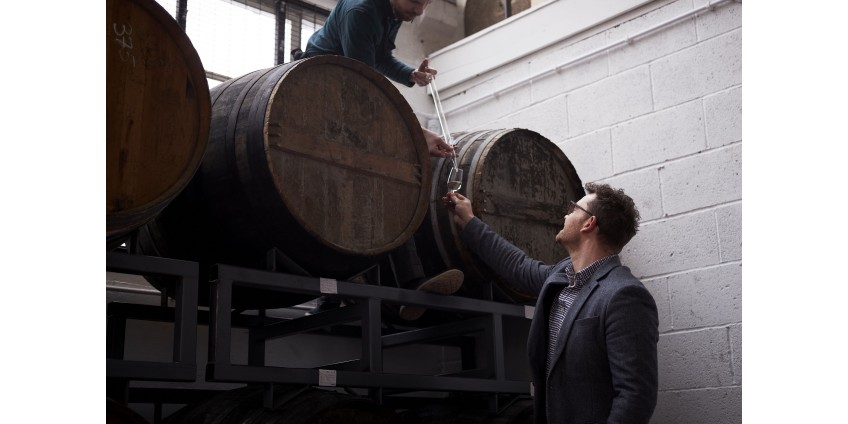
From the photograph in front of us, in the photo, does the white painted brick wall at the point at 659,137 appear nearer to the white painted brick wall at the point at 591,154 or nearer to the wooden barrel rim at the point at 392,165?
the white painted brick wall at the point at 591,154

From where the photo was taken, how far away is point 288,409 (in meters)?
2.55

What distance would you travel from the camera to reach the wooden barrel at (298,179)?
8.41ft

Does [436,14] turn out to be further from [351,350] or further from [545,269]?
[545,269]

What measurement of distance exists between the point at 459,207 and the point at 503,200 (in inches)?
10.1

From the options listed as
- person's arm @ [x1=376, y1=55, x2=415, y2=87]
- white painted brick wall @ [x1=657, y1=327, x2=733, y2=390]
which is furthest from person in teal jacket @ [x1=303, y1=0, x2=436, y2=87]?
white painted brick wall @ [x1=657, y1=327, x2=733, y2=390]

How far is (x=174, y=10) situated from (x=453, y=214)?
221 centimetres

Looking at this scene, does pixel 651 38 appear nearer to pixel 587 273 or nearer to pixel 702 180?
pixel 702 180

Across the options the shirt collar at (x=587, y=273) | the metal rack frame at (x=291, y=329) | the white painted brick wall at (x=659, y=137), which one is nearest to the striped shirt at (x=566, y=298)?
the shirt collar at (x=587, y=273)

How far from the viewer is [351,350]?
414 centimetres

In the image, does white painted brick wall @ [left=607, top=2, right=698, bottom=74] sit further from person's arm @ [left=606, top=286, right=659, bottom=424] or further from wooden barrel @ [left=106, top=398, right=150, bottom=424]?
wooden barrel @ [left=106, top=398, right=150, bottom=424]

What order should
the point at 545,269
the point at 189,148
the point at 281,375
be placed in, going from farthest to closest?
the point at 545,269 → the point at 281,375 → the point at 189,148

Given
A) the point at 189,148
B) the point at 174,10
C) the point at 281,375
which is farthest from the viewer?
the point at 174,10

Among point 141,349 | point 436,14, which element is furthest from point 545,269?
point 436,14

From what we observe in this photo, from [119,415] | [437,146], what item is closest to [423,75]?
[437,146]
